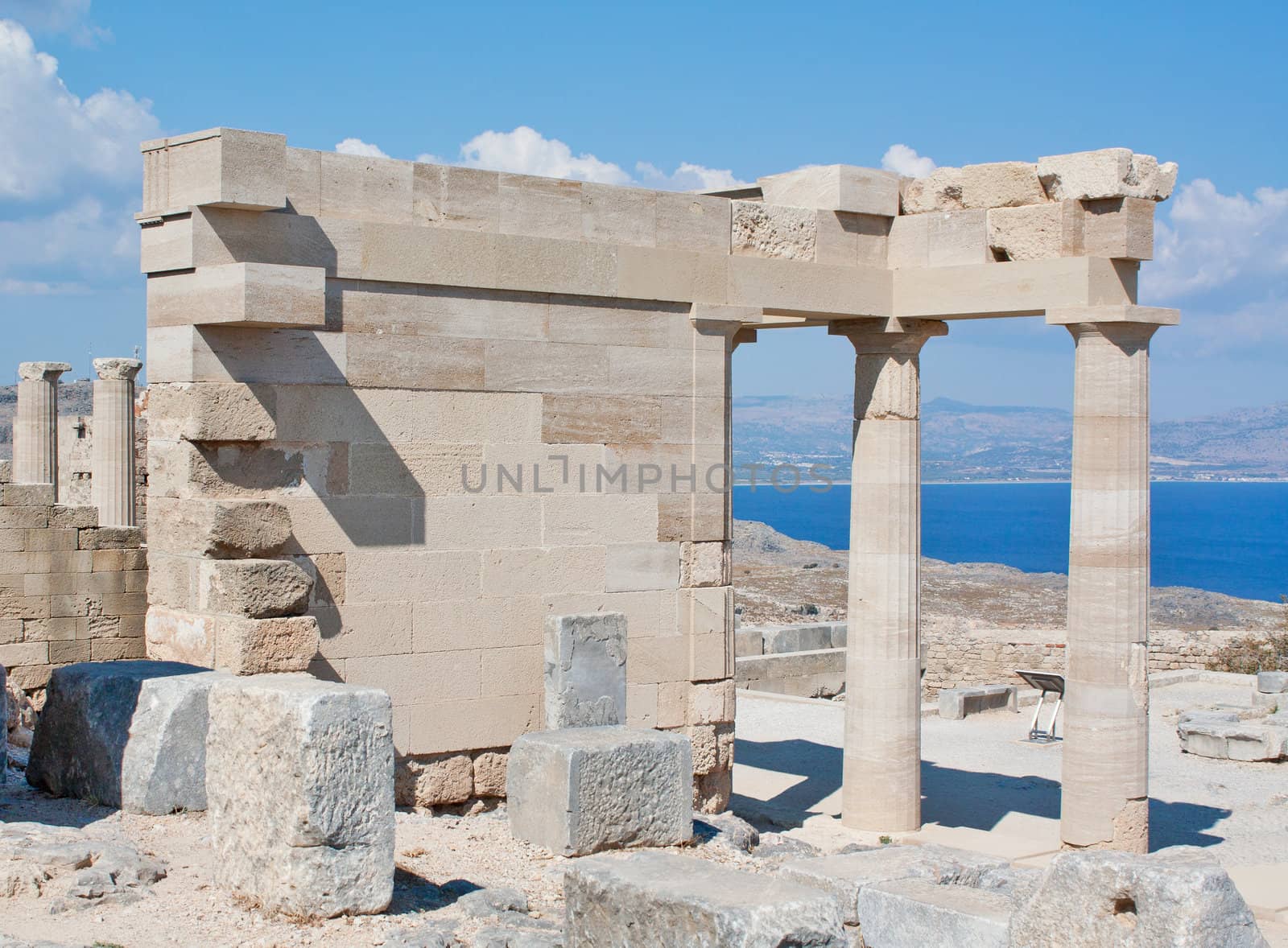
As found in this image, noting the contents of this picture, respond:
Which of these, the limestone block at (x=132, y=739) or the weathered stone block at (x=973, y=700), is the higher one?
the limestone block at (x=132, y=739)

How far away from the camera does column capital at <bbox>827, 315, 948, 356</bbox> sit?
41.2ft

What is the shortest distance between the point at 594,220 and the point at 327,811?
227 inches

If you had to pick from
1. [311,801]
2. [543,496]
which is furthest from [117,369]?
[311,801]

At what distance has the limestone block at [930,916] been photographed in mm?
6500

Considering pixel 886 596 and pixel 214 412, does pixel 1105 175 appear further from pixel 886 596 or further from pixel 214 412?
pixel 214 412

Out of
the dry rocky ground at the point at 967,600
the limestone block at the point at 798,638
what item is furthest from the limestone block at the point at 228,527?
the dry rocky ground at the point at 967,600

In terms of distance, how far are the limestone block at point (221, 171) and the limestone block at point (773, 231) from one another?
3838 mm

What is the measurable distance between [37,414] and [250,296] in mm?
14337

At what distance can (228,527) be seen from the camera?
9.31 meters

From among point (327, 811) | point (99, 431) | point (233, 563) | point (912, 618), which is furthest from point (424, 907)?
point (99, 431)

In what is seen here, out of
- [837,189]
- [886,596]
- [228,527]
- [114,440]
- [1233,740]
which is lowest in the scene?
[1233,740]

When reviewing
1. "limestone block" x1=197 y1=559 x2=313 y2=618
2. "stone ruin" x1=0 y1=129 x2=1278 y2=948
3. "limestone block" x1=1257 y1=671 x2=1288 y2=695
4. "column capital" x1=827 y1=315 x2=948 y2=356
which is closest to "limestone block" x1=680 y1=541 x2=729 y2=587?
"stone ruin" x1=0 y1=129 x2=1278 y2=948

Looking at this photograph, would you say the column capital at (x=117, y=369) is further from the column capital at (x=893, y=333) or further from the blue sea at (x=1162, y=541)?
the blue sea at (x=1162, y=541)

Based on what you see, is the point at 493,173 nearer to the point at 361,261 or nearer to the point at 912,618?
the point at 361,261
